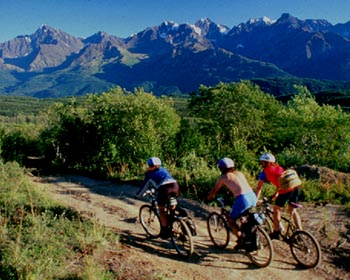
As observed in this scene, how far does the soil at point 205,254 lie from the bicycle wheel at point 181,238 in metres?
0.20

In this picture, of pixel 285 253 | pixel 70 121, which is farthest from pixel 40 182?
pixel 285 253

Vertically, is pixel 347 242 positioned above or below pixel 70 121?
below

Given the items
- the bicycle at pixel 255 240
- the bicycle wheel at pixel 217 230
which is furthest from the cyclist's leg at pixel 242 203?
the bicycle wheel at pixel 217 230

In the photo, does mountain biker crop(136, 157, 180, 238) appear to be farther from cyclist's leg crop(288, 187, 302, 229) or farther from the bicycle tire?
cyclist's leg crop(288, 187, 302, 229)

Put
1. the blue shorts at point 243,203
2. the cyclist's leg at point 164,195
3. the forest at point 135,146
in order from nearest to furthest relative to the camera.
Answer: the blue shorts at point 243,203 → the cyclist's leg at point 164,195 → the forest at point 135,146

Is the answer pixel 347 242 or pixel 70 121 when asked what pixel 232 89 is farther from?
pixel 347 242

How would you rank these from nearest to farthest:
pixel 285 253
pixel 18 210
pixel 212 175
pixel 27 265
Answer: pixel 27 265
pixel 285 253
pixel 18 210
pixel 212 175

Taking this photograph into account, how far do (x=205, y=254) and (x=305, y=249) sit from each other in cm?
224

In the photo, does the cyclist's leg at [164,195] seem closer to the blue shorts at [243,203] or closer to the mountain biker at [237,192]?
the mountain biker at [237,192]

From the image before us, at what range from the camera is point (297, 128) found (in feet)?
112

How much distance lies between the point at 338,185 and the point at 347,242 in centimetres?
444

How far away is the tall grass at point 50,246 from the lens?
7062 millimetres

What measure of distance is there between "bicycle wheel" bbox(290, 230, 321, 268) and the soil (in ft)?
0.56

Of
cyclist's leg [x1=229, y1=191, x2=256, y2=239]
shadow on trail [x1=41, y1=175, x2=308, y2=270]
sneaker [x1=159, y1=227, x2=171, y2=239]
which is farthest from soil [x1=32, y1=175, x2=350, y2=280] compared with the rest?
cyclist's leg [x1=229, y1=191, x2=256, y2=239]
